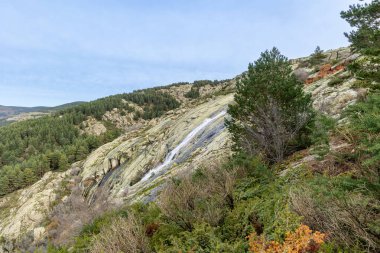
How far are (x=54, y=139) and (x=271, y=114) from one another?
103 metres

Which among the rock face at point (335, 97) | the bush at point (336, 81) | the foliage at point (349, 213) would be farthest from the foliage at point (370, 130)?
the bush at point (336, 81)

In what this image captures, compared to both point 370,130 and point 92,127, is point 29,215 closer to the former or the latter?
point 370,130

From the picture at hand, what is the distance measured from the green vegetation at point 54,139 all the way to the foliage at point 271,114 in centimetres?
5774

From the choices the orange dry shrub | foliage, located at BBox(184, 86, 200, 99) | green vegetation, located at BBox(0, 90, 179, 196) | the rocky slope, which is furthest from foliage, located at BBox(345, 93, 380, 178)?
foliage, located at BBox(184, 86, 200, 99)

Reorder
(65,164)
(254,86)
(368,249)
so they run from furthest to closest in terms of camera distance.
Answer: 1. (65,164)
2. (254,86)
3. (368,249)

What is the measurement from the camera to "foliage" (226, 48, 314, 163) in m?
12.4

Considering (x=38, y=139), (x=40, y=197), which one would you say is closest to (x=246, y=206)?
(x=40, y=197)

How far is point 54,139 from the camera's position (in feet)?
331

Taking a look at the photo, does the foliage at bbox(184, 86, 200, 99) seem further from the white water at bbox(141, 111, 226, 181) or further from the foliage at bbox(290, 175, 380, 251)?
the foliage at bbox(290, 175, 380, 251)

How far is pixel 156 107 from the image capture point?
135375 millimetres

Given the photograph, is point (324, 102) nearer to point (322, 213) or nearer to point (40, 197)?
point (322, 213)

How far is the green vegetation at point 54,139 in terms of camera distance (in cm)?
6450

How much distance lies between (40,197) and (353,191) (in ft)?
153

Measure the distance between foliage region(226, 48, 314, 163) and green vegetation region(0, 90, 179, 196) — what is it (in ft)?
189
